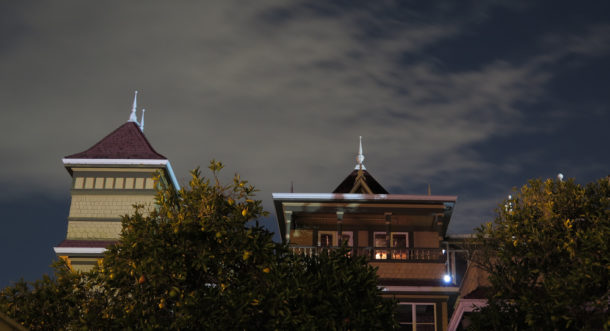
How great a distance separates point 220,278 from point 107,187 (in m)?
21.5

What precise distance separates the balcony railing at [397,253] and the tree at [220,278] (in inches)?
465

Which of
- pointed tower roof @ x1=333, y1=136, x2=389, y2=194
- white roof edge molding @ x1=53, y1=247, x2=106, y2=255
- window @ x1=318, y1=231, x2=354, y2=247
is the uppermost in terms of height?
pointed tower roof @ x1=333, y1=136, x2=389, y2=194

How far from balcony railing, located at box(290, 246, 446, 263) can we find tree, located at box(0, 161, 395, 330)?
11.8 metres

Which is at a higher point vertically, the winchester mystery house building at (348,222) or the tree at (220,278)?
the winchester mystery house building at (348,222)

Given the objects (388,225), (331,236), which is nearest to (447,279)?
(388,225)

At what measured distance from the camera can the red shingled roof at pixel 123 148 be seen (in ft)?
124

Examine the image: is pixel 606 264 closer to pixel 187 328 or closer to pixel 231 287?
pixel 231 287

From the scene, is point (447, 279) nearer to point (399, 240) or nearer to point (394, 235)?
point (399, 240)

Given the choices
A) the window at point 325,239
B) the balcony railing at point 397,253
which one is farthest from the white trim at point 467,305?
the window at point 325,239

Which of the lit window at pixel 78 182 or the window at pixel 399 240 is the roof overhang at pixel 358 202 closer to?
the window at pixel 399 240

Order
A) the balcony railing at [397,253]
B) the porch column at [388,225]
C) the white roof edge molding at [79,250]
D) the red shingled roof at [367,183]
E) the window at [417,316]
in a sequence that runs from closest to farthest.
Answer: the window at [417,316], the balcony railing at [397,253], the porch column at [388,225], the white roof edge molding at [79,250], the red shingled roof at [367,183]

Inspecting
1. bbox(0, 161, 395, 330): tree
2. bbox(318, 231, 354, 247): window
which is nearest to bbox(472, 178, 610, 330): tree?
bbox(0, 161, 395, 330): tree

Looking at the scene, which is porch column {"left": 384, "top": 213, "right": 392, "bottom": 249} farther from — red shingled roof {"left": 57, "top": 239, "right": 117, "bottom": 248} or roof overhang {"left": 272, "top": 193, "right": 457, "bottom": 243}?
red shingled roof {"left": 57, "top": 239, "right": 117, "bottom": 248}

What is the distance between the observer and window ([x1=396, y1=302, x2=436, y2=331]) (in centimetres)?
2962
